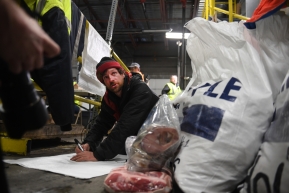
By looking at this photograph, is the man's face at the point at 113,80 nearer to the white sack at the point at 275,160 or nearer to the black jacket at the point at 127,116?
the black jacket at the point at 127,116

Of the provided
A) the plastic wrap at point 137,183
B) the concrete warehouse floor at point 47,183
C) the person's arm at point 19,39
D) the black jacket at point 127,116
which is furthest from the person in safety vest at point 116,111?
the person's arm at point 19,39

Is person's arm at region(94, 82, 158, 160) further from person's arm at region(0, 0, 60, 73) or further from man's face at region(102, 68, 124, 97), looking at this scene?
person's arm at region(0, 0, 60, 73)

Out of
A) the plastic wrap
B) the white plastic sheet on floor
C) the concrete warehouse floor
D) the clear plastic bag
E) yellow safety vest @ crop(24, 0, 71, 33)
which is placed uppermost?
yellow safety vest @ crop(24, 0, 71, 33)

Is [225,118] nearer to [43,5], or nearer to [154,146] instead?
[154,146]

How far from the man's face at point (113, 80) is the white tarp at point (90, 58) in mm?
294

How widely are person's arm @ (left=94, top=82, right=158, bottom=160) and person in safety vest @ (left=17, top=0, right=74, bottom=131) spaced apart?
0.35 m

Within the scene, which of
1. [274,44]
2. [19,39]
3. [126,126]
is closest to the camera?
[19,39]

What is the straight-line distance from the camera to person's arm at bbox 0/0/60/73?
32 cm

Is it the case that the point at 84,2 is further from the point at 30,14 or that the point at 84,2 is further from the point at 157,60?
the point at 30,14

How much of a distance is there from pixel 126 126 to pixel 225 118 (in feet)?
2.51

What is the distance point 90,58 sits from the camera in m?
1.91

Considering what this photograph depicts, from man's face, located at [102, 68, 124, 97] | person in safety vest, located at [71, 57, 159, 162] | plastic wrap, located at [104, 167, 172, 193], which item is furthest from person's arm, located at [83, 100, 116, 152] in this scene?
plastic wrap, located at [104, 167, 172, 193]

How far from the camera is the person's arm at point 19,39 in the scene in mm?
318

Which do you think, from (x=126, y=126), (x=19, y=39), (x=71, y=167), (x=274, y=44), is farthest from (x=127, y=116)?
(x=19, y=39)
